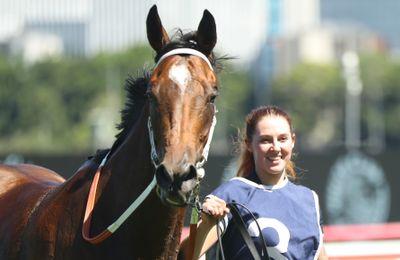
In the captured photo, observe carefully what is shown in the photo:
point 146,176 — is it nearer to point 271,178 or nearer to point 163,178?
point 163,178

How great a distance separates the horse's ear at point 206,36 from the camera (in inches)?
196

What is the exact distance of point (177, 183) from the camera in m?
4.49

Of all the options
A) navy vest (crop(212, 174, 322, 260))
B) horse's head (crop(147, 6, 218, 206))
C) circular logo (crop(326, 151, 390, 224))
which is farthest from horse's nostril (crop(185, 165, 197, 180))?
circular logo (crop(326, 151, 390, 224))

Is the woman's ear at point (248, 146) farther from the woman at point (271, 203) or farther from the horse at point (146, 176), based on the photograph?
the horse at point (146, 176)

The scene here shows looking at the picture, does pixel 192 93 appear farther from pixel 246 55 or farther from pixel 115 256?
pixel 246 55

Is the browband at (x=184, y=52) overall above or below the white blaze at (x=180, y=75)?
above

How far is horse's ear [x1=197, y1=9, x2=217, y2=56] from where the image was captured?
4.97 m

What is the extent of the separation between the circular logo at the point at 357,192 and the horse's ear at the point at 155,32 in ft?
35.5

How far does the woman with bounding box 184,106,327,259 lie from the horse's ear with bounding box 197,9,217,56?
0.48 metres

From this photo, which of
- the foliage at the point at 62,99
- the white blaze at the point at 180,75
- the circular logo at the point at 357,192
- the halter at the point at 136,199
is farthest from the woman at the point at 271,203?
the foliage at the point at 62,99

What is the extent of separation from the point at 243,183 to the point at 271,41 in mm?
118003

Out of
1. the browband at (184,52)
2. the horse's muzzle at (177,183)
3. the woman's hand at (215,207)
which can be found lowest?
the woman's hand at (215,207)

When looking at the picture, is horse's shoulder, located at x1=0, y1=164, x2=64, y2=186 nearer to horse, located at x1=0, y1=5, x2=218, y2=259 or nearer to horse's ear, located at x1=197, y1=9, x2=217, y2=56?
horse, located at x1=0, y1=5, x2=218, y2=259

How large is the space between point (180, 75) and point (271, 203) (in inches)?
31.2
